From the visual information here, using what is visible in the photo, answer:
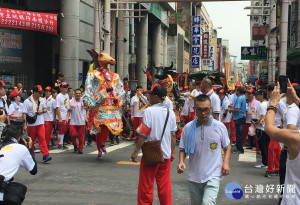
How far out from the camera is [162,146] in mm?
6418

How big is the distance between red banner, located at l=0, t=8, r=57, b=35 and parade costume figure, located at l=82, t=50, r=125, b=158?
7.40 m

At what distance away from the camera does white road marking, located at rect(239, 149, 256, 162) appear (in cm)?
1220

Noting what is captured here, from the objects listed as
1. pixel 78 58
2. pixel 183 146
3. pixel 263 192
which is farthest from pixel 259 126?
pixel 78 58

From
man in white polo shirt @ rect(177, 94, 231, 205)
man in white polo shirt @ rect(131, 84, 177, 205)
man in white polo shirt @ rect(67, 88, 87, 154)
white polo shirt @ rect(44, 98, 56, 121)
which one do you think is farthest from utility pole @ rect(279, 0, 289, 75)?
man in white polo shirt @ rect(177, 94, 231, 205)

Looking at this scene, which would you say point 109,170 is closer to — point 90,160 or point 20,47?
point 90,160

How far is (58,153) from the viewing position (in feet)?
42.2

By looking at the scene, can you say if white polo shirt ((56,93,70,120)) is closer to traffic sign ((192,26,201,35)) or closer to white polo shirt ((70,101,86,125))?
white polo shirt ((70,101,86,125))

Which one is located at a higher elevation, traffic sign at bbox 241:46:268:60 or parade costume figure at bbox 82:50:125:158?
traffic sign at bbox 241:46:268:60

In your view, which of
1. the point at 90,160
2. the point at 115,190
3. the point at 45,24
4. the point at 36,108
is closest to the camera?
the point at 115,190

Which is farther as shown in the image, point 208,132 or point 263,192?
point 263,192

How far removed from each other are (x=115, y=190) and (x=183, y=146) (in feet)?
10.1

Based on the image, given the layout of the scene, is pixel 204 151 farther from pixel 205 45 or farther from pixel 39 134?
pixel 205 45

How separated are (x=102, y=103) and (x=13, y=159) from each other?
689cm

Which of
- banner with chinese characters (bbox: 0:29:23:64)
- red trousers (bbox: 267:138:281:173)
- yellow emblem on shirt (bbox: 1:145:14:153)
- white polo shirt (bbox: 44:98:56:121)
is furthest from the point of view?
banner with chinese characters (bbox: 0:29:23:64)
